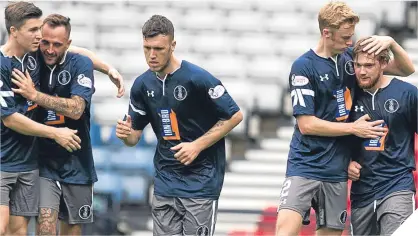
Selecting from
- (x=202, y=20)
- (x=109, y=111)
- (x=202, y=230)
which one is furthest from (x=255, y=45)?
(x=202, y=230)

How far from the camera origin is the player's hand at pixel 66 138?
8.86 m

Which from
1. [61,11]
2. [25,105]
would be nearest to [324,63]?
[25,105]

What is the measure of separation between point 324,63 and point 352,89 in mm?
293

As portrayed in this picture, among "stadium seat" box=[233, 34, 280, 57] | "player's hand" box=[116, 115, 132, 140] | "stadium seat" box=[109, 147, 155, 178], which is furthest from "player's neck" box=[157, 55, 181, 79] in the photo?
"stadium seat" box=[233, 34, 280, 57]

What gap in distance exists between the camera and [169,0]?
16.4 meters

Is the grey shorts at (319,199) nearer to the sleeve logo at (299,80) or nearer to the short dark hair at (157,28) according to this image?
the sleeve logo at (299,80)

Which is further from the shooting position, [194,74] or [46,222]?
[46,222]

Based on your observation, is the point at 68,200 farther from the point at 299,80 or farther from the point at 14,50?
the point at 299,80

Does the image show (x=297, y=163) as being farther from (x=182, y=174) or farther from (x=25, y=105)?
(x=25, y=105)

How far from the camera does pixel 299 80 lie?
Answer: 8656 mm

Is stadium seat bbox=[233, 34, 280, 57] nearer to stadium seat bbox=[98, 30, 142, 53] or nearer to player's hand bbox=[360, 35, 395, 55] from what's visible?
stadium seat bbox=[98, 30, 142, 53]

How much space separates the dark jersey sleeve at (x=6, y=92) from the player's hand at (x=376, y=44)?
8.72 feet

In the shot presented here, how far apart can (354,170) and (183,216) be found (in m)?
1.33

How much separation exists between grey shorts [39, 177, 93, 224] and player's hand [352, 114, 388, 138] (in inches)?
88.5
